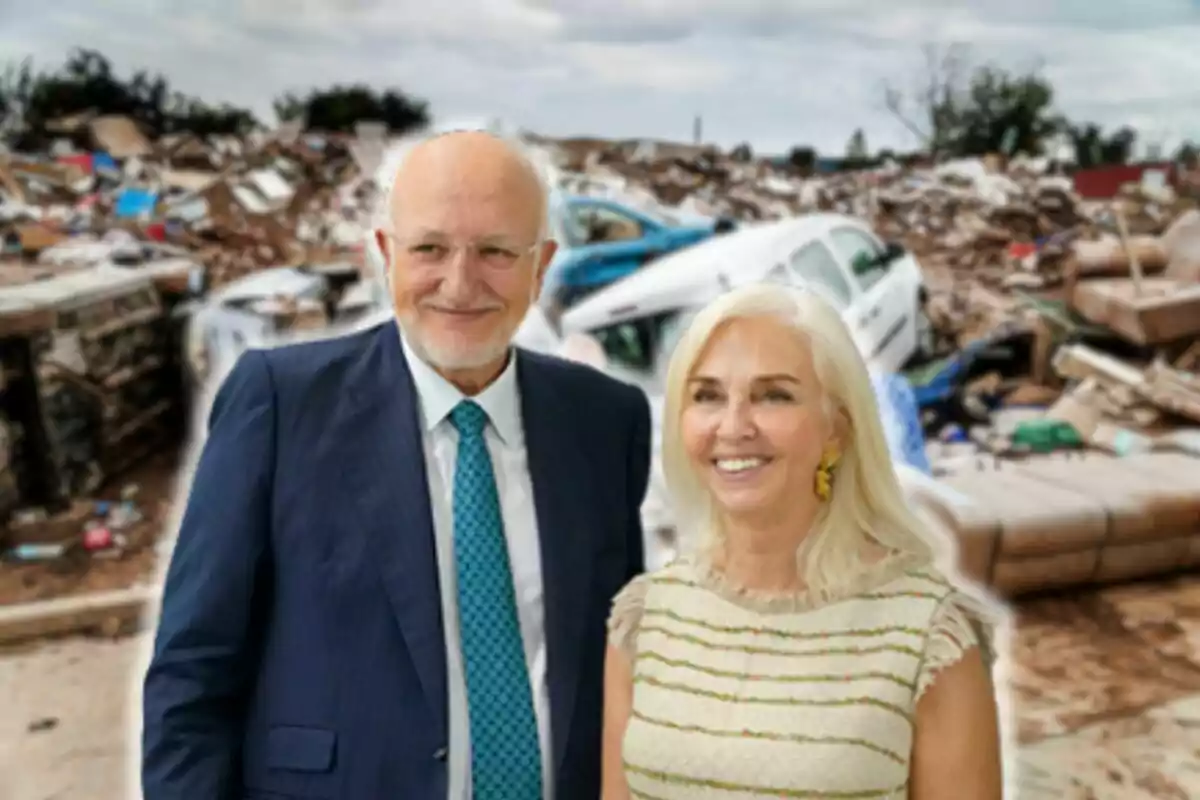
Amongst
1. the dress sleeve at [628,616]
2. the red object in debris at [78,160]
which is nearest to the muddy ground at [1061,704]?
the red object in debris at [78,160]

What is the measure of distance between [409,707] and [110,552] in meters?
2.74

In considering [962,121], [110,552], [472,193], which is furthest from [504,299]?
[962,121]

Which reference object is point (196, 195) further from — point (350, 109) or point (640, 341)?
point (640, 341)

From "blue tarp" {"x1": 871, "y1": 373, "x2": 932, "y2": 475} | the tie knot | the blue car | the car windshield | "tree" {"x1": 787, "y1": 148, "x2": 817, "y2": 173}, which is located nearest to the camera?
the tie knot

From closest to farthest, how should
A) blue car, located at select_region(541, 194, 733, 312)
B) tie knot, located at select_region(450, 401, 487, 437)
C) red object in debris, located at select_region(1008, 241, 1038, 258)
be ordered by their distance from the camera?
tie knot, located at select_region(450, 401, 487, 437)
blue car, located at select_region(541, 194, 733, 312)
red object in debris, located at select_region(1008, 241, 1038, 258)

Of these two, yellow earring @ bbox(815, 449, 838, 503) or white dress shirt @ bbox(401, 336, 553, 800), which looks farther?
white dress shirt @ bbox(401, 336, 553, 800)

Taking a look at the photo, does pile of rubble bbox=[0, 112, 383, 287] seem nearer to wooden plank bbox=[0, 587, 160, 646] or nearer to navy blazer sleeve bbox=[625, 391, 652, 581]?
wooden plank bbox=[0, 587, 160, 646]

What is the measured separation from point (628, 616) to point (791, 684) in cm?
16

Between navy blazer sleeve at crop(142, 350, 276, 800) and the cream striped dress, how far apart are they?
0.37m

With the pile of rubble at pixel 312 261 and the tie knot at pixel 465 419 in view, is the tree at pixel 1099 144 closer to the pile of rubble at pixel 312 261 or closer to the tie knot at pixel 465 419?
the pile of rubble at pixel 312 261

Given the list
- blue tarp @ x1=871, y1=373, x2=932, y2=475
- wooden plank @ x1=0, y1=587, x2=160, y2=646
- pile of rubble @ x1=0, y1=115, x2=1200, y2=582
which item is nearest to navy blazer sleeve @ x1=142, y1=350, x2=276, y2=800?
blue tarp @ x1=871, y1=373, x2=932, y2=475

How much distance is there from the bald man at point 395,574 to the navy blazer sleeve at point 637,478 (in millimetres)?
104

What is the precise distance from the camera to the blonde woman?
36.4 inches

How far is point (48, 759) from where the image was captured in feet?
9.30
